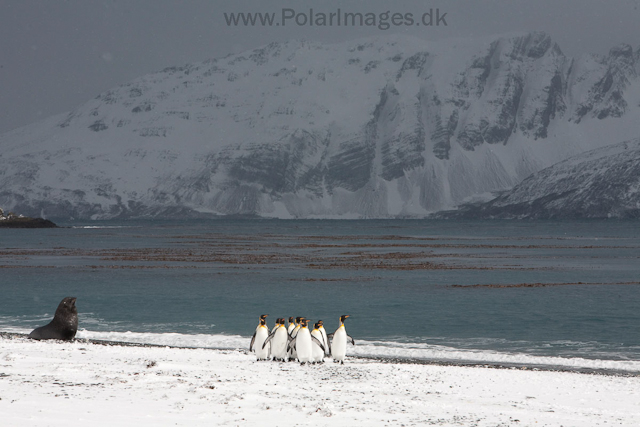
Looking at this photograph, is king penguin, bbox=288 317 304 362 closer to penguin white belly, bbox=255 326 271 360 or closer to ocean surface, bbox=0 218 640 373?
penguin white belly, bbox=255 326 271 360

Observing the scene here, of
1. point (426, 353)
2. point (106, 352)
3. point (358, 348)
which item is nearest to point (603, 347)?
point (426, 353)

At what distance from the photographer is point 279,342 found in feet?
65.3

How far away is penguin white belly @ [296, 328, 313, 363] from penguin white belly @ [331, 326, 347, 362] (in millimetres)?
927

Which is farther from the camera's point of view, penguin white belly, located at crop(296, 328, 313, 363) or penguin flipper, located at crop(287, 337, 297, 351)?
penguin flipper, located at crop(287, 337, 297, 351)

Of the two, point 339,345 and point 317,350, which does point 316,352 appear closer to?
point 317,350

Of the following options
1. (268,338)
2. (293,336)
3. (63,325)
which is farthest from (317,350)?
(63,325)

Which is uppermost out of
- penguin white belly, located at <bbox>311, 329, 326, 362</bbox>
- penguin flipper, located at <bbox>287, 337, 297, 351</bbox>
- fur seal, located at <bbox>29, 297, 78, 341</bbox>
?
fur seal, located at <bbox>29, 297, 78, 341</bbox>

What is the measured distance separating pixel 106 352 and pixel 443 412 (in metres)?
10.2

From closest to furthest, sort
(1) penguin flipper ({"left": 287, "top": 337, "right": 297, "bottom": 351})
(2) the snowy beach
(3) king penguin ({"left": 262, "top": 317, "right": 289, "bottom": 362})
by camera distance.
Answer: (2) the snowy beach → (3) king penguin ({"left": 262, "top": 317, "right": 289, "bottom": 362}) → (1) penguin flipper ({"left": 287, "top": 337, "right": 297, "bottom": 351})

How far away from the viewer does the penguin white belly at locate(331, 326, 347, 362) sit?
20.0 metres

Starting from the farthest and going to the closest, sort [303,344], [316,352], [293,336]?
1. [293,336]
2. [316,352]
3. [303,344]

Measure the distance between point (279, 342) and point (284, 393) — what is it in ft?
17.1

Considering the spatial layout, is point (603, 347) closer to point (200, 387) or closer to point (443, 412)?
point (443, 412)

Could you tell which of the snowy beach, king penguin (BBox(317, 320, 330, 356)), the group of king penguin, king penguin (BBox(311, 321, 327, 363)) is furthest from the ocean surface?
the snowy beach
